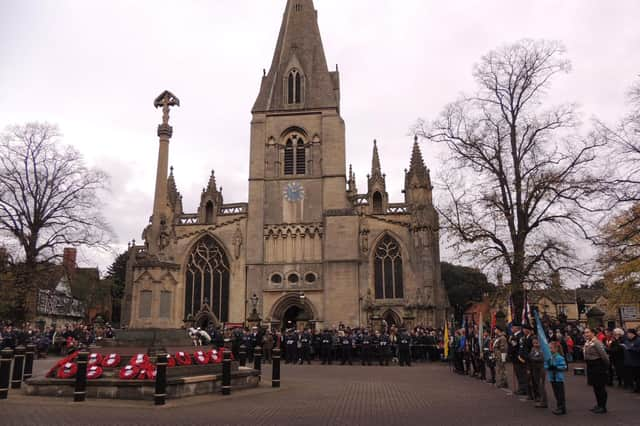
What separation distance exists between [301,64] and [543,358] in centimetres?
3729

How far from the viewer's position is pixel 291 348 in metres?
26.6

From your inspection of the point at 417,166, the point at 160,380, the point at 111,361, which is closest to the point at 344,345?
the point at 111,361

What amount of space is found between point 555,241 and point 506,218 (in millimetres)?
2226

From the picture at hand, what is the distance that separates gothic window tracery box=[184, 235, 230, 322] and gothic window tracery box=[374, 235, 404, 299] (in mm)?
10959

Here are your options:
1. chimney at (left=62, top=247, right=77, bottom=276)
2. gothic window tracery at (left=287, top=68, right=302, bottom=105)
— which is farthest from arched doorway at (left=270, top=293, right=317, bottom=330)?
gothic window tracery at (left=287, top=68, right=302, bottom=105)

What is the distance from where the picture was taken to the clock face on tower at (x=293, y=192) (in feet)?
136

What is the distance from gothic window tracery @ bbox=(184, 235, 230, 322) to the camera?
40.3 metres

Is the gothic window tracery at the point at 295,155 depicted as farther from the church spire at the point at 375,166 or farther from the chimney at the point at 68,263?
the chimney at the point at 68,263

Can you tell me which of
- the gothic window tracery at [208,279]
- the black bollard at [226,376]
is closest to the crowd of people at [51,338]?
the gothic window tracery at [208,279]

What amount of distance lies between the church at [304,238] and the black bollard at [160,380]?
25.1 meters

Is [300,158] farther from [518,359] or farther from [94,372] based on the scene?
[94,372]

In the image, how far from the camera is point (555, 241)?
22297 mm

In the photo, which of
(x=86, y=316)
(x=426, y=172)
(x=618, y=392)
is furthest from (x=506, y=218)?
(x=86, y=316)

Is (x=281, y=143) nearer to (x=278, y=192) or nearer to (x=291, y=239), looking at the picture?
(x=278, y=192)
